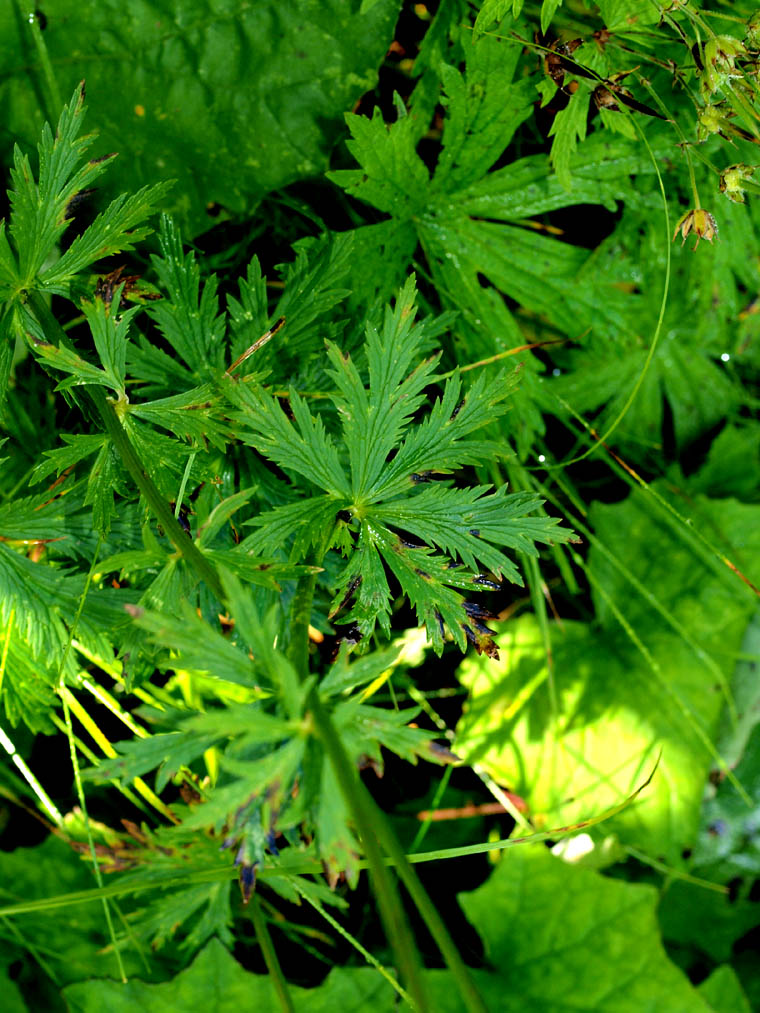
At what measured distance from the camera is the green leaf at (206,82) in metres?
1.64

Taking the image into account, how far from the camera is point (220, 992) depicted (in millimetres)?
1704

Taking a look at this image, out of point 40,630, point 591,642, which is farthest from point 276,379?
point 591,642

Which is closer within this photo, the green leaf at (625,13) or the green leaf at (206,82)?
the green leaf at (625,13)

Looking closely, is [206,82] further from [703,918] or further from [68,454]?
[703,918]

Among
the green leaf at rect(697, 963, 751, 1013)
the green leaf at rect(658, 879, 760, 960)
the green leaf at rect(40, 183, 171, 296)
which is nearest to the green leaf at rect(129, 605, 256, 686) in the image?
the green leaf at rect(40, 183, 171, 296)

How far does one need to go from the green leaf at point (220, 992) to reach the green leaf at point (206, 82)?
156 centimetres

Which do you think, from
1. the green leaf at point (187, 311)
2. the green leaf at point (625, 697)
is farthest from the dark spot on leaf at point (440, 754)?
the green leaf at point (625, 697)

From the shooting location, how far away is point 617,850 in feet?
6.84

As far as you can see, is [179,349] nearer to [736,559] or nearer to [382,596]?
[382,596]

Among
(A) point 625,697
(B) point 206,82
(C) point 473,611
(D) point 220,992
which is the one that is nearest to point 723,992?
(A) point 625,697

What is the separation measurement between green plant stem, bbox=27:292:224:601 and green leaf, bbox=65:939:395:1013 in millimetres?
1014

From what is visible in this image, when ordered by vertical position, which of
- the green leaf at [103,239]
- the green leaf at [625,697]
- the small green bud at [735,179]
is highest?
the small green bud at [735,179]

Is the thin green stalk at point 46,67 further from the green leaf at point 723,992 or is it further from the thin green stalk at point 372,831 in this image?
the green leaf at point 723,992

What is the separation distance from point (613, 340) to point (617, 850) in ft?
4.21
